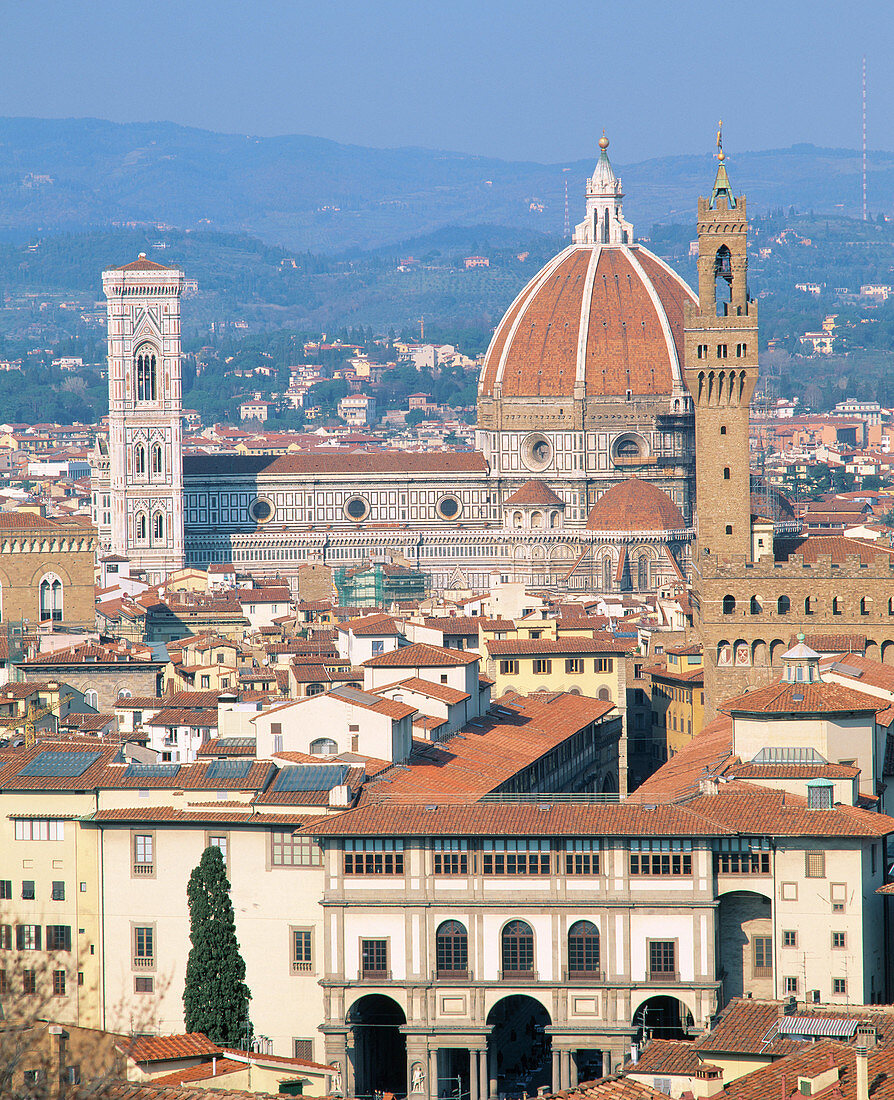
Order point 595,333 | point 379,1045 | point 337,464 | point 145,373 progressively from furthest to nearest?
point 595,333, point 337,464, point 145,373, point 379,1045

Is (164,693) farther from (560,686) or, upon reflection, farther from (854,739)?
(854,739)

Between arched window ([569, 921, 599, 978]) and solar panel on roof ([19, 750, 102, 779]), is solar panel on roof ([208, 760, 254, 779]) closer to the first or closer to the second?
solar panel on roof ([19, 750, 102, 779])

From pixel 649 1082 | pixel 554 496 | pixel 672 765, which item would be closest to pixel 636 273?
pixel 554 496

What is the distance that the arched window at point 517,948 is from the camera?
1678 inches

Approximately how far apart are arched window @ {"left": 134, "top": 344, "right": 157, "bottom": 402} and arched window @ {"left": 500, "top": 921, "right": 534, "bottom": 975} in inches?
3489

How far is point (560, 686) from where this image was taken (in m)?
72.6

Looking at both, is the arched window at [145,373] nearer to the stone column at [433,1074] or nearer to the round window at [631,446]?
the round window at [631,446]

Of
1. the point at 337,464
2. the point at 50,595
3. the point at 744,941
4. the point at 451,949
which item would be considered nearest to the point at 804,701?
the point at 744,941

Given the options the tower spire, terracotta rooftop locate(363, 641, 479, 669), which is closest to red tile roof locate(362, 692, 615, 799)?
terracotta rooftop locate(363, 641, 479, 669)

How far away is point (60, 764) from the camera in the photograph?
47781 mm

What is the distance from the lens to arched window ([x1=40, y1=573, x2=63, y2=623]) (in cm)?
10112

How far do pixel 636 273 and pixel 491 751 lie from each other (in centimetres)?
8832

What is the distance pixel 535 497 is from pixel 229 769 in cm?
8405

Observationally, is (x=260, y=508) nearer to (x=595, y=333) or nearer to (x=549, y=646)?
(x=595, y=333)
